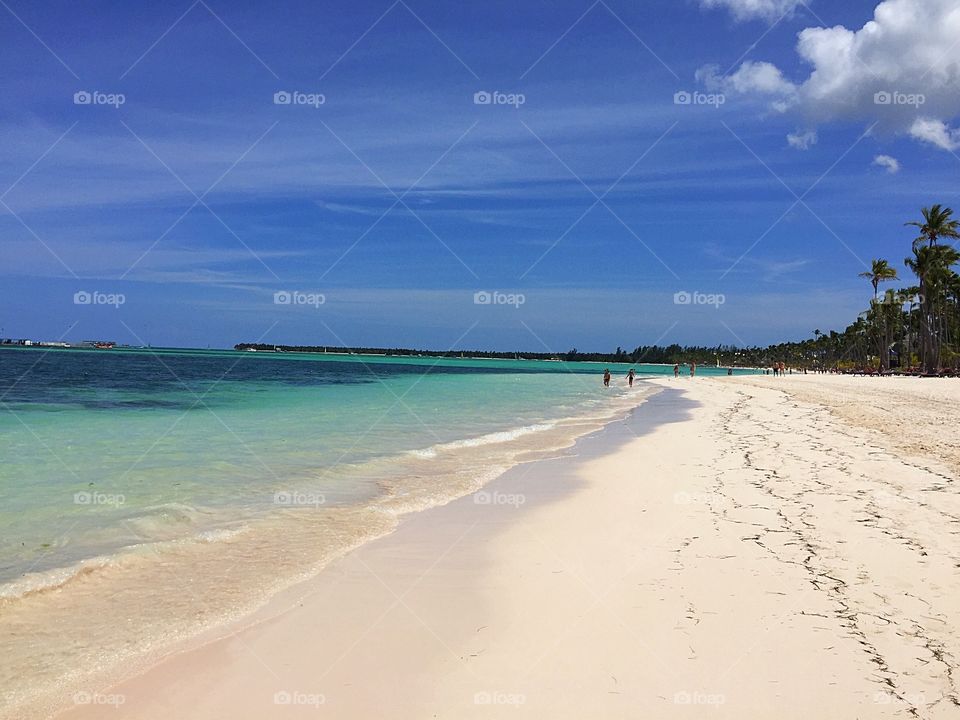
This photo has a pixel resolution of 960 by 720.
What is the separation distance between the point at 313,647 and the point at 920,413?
2308cm

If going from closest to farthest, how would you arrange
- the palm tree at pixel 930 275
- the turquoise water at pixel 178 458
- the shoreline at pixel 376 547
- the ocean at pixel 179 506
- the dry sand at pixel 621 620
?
the dry sand at pixel 621 620
the shoreline at pixel 376 547
the ocean at pixel 179 506
the turquoise water at pixel 178 458
the palm tree at pixel 930 275

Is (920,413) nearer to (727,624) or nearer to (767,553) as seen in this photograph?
(767,553)

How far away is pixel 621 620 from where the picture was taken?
509 centimetres

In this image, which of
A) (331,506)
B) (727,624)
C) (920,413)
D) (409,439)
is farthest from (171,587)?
(920,413)

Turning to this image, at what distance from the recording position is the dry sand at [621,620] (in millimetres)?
3969

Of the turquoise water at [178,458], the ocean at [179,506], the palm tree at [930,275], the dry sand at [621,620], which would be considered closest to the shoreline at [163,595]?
the ocean at [179,506]

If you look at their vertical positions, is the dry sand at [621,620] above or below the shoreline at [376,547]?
above

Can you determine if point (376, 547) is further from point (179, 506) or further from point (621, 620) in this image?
point (179, 506)

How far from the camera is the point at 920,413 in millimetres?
21438

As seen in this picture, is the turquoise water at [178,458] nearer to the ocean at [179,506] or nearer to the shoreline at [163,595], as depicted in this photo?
the ocean at [179,506]

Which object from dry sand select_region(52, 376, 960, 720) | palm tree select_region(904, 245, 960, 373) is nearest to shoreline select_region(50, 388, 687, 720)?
dry sand select_region(52, 376, 960, 720)

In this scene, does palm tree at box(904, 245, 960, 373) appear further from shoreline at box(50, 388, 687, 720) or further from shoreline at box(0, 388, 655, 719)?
shoreline at box(0, 388, 655, 719)

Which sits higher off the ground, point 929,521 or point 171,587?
point 929,521

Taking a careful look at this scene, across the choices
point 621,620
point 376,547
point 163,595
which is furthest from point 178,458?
point 621,620
